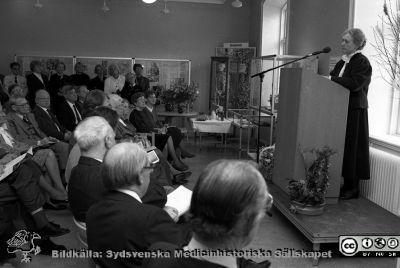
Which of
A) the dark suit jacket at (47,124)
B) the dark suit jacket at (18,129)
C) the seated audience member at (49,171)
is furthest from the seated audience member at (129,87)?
the seated audience member at (49,171)

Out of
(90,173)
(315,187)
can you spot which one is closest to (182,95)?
(315,187)

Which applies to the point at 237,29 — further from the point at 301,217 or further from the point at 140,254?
the point at 140,254

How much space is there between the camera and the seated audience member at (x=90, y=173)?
251cm

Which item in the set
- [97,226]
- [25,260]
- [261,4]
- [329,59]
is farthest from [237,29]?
[97,226]

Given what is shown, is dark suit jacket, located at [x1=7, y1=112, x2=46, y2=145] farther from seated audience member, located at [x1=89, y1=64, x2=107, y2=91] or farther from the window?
seated audience member, located at [x1=89, y1=64, x2=107, y2=91]

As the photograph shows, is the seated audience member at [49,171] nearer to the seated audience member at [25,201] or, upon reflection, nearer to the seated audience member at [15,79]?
the seated audience member at [25,201]

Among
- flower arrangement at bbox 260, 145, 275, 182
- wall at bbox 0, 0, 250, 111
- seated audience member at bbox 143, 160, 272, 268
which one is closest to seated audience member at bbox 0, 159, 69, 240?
flower arrangement at bbox 260, 145, 275, 182

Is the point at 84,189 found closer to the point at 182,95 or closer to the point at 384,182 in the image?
the point at 384,182

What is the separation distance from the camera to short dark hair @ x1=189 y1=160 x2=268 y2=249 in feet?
3.82

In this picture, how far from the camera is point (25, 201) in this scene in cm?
354

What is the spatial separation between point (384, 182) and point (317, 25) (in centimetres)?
329

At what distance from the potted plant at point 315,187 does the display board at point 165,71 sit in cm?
713

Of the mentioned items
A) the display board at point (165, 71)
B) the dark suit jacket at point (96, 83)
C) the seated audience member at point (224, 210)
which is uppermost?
the display board at point (165, 71)

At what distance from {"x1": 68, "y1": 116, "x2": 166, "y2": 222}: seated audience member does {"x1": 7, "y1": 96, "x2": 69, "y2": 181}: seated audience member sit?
2.22 metres
